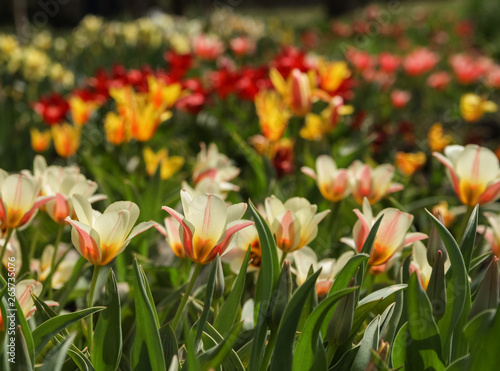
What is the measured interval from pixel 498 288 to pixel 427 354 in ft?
0.50

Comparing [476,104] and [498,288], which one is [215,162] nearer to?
[498,288]

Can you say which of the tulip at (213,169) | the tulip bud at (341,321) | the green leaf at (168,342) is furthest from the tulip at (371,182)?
the green leaf at (168,342)

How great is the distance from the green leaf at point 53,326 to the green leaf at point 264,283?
0.25 metres

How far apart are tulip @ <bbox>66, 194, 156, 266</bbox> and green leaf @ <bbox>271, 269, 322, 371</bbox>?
0.28 m

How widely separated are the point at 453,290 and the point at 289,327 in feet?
1.05

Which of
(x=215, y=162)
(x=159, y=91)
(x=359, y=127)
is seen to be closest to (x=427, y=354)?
(x=215, y=162)

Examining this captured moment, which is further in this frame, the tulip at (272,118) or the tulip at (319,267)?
the tulip at (272,118)

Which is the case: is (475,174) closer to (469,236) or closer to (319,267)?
(469,236)

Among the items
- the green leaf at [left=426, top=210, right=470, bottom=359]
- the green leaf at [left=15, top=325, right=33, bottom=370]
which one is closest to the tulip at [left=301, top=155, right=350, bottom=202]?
the green leaf at [left=426, top=210, right=470, bottom=359]

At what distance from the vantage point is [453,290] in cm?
96

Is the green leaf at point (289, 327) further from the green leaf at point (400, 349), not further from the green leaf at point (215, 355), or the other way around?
the green leaf at point (400, 349)

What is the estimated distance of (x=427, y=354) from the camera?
0.92 meters

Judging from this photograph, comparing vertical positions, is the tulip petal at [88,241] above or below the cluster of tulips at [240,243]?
above

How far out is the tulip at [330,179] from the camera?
4.83ft
